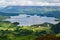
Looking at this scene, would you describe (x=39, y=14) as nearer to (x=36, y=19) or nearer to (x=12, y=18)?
(x=36, y=19)

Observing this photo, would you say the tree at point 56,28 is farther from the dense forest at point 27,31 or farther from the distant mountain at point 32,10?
the distant mountain at point 32,10

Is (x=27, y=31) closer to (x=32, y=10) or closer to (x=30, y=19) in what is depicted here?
(x=30, y=19)

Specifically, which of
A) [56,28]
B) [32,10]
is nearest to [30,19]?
[32,10]

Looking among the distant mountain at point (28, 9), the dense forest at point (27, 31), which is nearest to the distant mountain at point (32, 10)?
the distant mountain at point (28, 9)

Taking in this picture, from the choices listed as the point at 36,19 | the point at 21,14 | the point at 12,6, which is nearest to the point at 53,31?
the point at 36,19

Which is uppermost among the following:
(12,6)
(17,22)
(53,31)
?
(12,6)

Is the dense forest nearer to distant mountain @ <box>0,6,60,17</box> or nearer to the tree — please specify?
the tree

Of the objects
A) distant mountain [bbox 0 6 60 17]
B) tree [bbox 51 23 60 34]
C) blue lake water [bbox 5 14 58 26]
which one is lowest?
tree [bbox 51 23 60 34]

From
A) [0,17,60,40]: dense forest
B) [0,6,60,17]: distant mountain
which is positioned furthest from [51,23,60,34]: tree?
[0,6,60,17]: distant mountain

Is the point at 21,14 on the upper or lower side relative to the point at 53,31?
upper

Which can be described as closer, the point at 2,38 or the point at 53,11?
the point at 2,38
